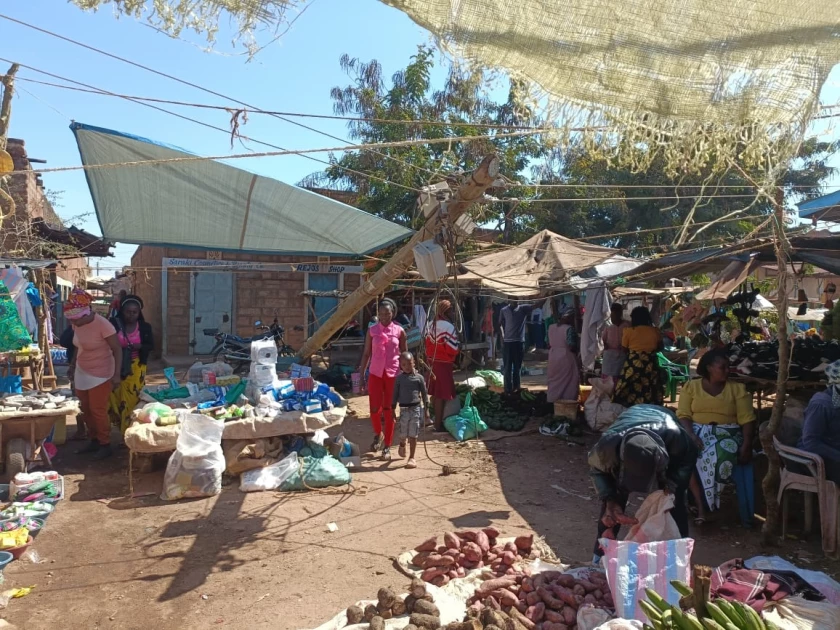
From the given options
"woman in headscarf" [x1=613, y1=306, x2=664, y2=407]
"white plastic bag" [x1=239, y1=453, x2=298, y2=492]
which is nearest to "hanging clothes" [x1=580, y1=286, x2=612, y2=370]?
"woman in headscarf" [x1=613, y1=306, x2=664, y2=407]

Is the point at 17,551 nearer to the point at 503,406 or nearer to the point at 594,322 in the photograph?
the point at 503,406

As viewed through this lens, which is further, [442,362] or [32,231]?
[32,231]

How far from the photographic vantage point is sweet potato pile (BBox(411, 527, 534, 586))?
3.75 meters

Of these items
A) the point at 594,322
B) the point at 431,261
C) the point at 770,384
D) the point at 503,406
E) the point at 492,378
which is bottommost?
the point at 503,406

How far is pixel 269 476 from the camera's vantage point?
18.7 feet

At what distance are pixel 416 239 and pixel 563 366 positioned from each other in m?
3.95

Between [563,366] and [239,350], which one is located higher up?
[563,366]

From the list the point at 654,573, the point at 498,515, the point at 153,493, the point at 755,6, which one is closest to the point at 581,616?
the point at 654,573

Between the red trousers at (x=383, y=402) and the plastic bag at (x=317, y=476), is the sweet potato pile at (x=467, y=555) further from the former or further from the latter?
the red trousers at (x=383, y=402)

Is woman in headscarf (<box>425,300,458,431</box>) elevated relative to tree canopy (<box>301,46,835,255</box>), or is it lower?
lower

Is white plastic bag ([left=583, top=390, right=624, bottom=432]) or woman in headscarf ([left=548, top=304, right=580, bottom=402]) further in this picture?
woman in headscarf ([left=548, top=304, right=580, bottom=402])

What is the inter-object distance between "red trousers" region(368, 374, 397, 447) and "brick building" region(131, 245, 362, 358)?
899cm

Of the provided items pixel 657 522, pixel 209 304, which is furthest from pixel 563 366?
pixel 209 304

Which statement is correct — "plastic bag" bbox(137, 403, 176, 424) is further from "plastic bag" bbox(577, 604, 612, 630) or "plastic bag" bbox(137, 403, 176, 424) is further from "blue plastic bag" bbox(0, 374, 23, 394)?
"plastic bag" bbox(577, 604, 612, 630)
